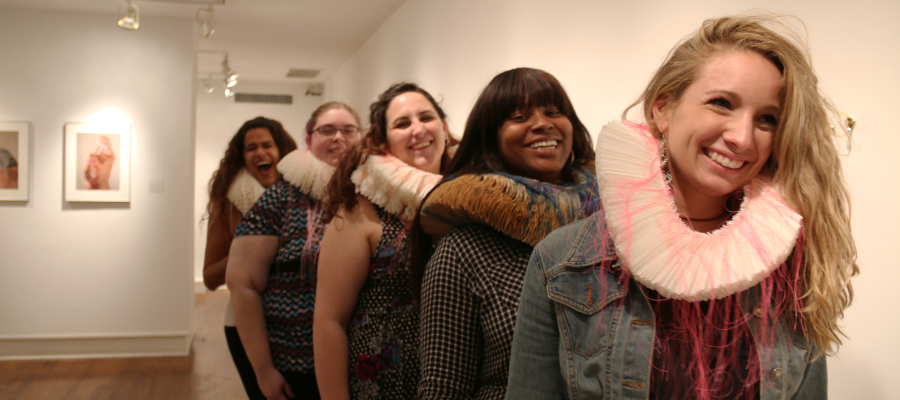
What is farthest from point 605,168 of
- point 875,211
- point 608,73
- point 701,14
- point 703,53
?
point 608,73

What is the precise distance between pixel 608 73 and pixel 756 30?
1.52 meters

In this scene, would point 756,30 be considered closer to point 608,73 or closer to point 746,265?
point 746,265

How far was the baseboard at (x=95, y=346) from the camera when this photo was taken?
17.9 ft

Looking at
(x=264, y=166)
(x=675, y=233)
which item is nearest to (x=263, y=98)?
(x=264, y=166)

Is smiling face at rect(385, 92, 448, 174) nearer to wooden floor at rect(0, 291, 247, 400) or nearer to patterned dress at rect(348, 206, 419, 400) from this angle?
patterned dress at rect(348, 206, 419, 400)

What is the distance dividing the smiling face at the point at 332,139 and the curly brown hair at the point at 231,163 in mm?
731

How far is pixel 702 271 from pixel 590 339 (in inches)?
8.1

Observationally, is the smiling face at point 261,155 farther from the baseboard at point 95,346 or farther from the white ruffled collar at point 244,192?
the baseboard at point 95,346

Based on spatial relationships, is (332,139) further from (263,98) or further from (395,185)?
(263,98)

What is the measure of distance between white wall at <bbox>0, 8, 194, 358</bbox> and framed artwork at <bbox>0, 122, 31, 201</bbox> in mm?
68

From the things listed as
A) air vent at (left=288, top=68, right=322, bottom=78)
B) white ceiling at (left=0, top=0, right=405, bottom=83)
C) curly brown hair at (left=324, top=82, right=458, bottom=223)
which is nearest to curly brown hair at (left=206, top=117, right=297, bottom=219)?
curly brown hair at (left=324, top=82, right=458, bottom=223)

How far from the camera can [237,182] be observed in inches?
121

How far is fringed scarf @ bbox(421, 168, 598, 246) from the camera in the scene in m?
1.31

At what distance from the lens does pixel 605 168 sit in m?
0.98
